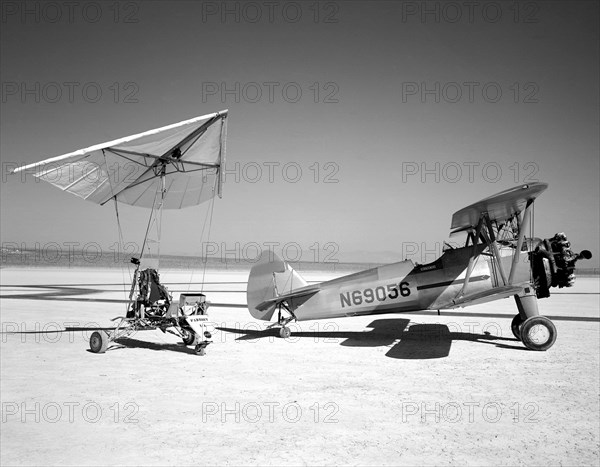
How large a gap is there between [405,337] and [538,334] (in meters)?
3.15

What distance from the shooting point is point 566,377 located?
7270mm

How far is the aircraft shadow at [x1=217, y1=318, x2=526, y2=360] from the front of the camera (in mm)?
9516

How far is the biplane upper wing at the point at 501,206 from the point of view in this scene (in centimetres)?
852

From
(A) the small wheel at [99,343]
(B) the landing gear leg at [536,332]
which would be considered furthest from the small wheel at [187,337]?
(B) the landing gear leg at [536,332]

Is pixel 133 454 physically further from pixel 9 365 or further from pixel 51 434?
pixel 9 365

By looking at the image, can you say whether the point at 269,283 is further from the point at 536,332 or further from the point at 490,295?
the point at 536,332

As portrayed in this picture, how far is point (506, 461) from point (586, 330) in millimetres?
10207

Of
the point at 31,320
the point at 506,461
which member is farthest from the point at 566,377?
the point at 31,320

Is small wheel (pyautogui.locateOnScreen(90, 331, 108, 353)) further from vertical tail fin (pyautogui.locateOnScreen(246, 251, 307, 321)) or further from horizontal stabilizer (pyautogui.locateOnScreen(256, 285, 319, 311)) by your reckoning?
horizontal stabilizer (pyautogui.locateOnScreen(256, 285, 319, 311))

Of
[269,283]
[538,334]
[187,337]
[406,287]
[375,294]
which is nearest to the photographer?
[538,334]

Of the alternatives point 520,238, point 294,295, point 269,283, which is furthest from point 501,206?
point 269,283

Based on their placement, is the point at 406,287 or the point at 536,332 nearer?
the point at 536,332

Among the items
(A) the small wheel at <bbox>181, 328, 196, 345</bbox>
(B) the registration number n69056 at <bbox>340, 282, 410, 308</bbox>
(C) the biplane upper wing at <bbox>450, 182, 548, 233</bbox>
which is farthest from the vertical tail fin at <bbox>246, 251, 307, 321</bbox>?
(C) the biplane upper wing at <bbox>450, 182, 548, 233</bbox>

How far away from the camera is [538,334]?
9.45 m
